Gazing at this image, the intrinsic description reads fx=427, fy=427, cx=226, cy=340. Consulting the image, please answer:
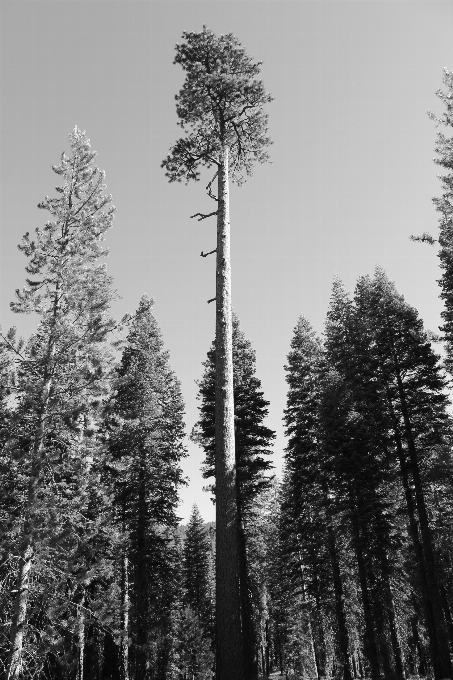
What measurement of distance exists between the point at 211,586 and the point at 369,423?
1486 inches

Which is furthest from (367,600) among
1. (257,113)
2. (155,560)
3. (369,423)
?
(257,113)

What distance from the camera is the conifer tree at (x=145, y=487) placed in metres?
19.0

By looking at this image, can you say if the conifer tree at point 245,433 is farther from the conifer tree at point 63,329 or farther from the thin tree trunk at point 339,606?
the conifer tree at point 63,329

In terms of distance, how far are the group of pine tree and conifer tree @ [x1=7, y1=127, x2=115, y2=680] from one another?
0.14 ft

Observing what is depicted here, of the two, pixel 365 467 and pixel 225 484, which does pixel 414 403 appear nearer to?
pixel 365 467

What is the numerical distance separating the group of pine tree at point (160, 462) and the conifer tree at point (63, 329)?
0.14ft

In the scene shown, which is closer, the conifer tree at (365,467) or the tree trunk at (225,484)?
the tree trunk at (225,484)

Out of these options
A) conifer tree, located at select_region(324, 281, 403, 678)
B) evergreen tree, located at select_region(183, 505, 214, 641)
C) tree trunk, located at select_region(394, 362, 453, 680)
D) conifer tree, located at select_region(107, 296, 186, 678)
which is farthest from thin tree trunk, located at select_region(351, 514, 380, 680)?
evergreen tree, located at select_region(183, 505, 214, 641)

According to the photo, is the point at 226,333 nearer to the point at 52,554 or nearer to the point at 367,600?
the point at 52,554

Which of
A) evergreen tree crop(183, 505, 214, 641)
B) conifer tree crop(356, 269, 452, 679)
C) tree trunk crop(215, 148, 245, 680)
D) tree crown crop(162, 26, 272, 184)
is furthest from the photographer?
evergreen tree crop(183, 505, 214, 641)

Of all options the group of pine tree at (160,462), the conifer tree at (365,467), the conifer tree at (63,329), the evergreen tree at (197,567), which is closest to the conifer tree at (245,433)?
the group of pine tree at (160,462)

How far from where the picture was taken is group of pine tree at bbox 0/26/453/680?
10305 mm

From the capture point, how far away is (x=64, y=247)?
1255 cm

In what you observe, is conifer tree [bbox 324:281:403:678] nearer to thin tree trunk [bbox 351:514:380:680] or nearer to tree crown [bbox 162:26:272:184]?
thin tree trunk [bbox 351:514:380:680]
